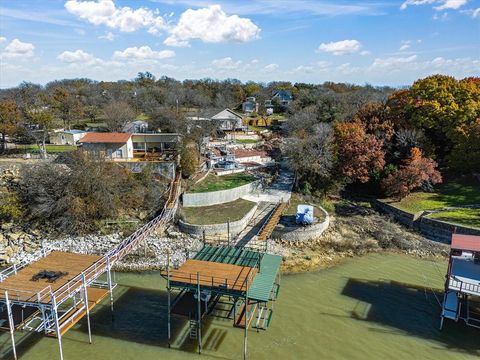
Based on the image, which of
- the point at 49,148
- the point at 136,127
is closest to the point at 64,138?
the point at 49,148

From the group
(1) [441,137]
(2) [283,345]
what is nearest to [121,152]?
(2) [283,345]

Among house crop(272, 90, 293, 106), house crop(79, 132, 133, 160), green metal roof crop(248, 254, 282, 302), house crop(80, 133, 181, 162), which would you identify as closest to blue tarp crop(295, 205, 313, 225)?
green metal roof crop(248, 254, 282, 302)

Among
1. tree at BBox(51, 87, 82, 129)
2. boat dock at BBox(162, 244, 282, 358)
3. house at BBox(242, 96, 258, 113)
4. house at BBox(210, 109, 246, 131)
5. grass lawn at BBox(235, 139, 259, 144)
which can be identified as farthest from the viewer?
house at BBox(242, 96, 258, 113)

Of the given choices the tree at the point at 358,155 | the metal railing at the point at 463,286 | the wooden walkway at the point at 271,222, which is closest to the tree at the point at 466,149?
the tree at the point at 358,155

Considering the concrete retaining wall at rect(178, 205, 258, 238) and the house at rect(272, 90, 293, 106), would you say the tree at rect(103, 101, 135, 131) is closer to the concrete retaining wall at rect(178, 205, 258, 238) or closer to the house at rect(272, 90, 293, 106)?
the concrete retaining wall at rect(178, 205, 258, 238)

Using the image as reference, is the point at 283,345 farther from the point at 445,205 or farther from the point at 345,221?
the point at 445,205

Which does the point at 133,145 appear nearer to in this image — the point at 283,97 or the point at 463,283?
the point at 463,283
